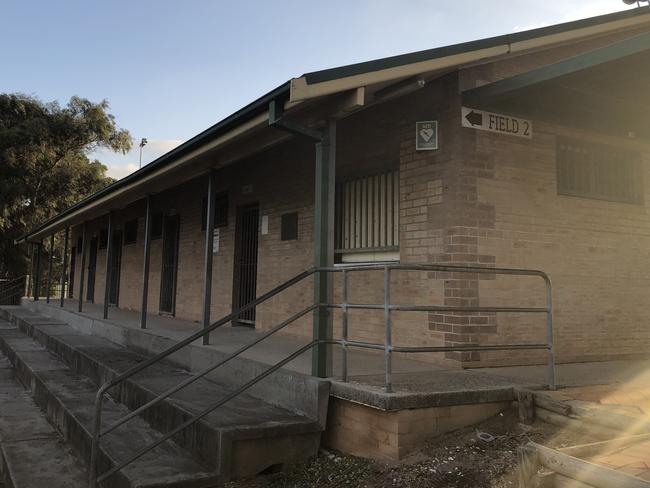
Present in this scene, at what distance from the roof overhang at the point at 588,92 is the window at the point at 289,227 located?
3273 mm

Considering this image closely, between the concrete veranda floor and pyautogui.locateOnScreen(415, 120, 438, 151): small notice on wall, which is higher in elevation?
pyautogui.locateOnScreen(415, 120, 438, 151): small notice on wall

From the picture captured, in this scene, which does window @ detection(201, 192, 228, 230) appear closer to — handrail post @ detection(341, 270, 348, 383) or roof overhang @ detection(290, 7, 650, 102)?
roof overhang @ detection(290, 7, 650, 102)

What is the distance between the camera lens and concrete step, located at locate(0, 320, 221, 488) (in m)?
3.85

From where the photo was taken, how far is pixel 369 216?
6.92 metres

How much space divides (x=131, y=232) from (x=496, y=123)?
11751 mm

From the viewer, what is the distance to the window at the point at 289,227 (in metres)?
8.09

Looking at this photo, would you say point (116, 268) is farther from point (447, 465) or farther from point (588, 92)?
point (447, 465)

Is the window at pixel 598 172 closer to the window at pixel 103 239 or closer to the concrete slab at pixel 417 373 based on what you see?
the concrete slab at pixel 417 373

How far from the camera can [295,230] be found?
807 centimetres

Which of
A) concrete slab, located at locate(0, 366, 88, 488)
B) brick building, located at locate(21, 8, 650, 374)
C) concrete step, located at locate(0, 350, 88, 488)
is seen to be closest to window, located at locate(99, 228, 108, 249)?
brick building, located at locate(21, 8, 650, 374)

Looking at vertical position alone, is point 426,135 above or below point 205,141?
above

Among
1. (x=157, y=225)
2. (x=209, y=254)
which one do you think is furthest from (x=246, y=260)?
(x=157, y=225)

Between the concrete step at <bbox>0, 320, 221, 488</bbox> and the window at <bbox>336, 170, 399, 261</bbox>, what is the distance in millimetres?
3238

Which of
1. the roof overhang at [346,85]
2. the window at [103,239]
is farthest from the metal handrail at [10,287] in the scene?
the roof overhang at [346,85]
